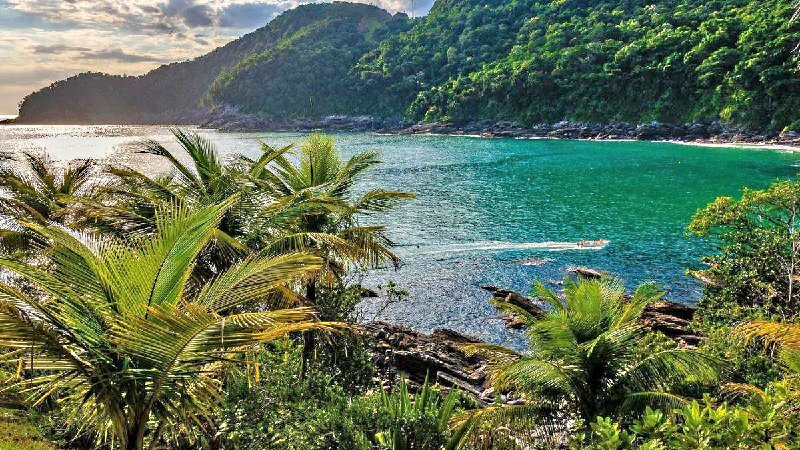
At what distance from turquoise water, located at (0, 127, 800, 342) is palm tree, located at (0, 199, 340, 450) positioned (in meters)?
16.7

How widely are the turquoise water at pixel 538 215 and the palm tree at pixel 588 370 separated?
11.6 m

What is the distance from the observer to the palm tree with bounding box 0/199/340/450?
4336 mm

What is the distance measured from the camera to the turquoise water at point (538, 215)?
25.5 m

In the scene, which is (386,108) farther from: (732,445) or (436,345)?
(732,445)

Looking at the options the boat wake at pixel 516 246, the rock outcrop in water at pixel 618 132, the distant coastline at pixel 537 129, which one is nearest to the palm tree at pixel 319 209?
the boat wake at pixel 516 246

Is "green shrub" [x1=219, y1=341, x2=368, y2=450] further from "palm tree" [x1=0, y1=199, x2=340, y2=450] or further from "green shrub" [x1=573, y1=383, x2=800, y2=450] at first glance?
"green shrub" [x1=573, y1=383, x2=800, y2=450]

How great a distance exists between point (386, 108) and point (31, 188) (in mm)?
138221

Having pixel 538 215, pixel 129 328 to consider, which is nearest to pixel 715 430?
pixel 129 328

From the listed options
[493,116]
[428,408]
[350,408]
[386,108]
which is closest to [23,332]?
[350,408]

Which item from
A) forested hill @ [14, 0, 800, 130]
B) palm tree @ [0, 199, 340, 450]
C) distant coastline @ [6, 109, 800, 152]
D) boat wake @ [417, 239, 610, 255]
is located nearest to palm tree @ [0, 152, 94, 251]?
palm tree @ [0, 199, 340, 450]

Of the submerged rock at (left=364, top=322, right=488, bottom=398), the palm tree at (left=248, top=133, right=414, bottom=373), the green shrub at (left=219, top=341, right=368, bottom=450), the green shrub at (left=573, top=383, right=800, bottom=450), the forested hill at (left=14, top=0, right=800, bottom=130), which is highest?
the forested hill at (left=14, top=0, right=800, bottom=130)

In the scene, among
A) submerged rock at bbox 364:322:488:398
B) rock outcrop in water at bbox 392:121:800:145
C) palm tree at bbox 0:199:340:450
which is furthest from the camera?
rock outcrop in water at bbox 392:121:800:145

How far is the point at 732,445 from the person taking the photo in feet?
15.3

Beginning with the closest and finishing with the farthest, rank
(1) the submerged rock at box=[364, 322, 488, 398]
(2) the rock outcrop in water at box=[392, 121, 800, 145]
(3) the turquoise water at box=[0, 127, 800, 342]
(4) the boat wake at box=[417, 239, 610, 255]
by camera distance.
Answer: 1. (1) the submerged rock at box=[364, 322, 488, 398]
2. (3) the turquoise water at box=[0, 127, 800, 342]
3. (4) the boat wake at box=[417, 239, 610, 255]
4. (2) the rock outcrop in water at box=[392, 121, 800, 145]
